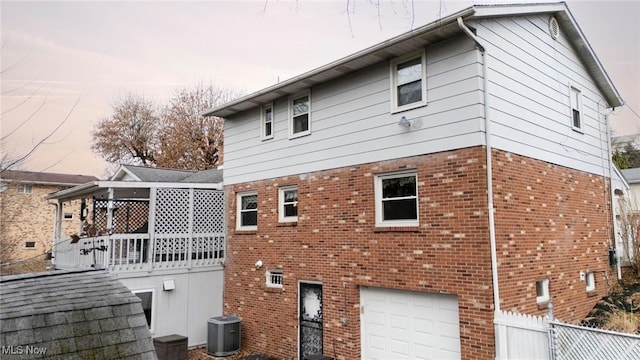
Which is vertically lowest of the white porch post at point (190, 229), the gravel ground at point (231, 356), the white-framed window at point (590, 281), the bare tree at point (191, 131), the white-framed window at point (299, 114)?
the gravel ground at point (231, 356)

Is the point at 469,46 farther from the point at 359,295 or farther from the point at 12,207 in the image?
the point at 12,207

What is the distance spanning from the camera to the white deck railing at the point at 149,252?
36.9 feet

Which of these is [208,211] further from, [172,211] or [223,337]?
[223,337]

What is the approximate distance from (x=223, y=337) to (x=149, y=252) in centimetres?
295

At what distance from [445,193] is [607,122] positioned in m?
7.58

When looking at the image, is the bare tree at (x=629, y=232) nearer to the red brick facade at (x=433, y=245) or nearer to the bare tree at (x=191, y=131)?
the red brick facade at (x=433, y=245)

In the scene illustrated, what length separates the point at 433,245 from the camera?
785 centimetres

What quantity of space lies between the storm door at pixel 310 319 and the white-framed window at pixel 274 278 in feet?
2.95

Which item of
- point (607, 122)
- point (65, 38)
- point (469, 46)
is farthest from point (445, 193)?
point (607, 122)

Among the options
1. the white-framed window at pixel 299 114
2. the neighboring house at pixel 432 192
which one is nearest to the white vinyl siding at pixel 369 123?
the neighboring house at pixel 432 192

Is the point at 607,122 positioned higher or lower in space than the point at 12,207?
higher

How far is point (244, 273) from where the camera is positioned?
12258 millimetres

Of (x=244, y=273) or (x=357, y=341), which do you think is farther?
(x=244, y=273)

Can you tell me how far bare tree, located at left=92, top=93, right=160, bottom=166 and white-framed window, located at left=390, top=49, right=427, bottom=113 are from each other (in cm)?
2641
